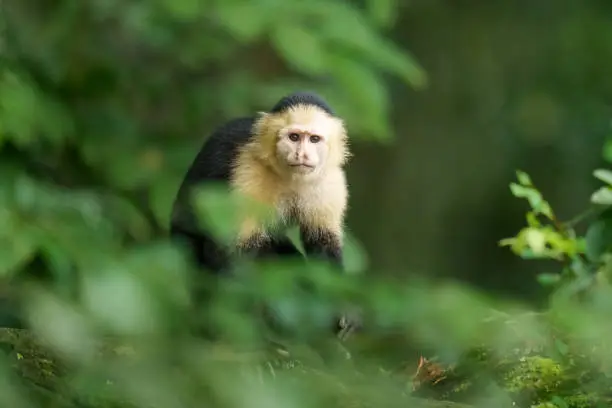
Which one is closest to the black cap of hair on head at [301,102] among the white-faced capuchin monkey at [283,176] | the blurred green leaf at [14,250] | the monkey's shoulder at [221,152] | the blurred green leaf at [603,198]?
the white-faced capuchin monkey at [283,176]

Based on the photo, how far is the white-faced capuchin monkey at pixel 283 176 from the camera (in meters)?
2.63

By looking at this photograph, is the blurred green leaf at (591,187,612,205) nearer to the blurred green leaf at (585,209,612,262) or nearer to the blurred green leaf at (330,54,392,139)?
the blurred green leaf at (585,209,612,262)

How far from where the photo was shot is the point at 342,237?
9.56 ft

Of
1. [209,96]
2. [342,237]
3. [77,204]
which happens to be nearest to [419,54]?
[209,96]

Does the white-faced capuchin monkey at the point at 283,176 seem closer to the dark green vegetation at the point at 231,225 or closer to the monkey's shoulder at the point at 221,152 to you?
the monkey's shoulder at the point at 221,152

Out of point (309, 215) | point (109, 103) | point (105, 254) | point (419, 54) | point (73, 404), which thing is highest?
point (419, 54)

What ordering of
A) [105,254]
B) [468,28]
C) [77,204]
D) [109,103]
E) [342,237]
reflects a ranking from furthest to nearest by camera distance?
[468,28], [109,103], [342,237], [77,204], [105,254]

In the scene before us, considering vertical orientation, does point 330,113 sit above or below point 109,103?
below

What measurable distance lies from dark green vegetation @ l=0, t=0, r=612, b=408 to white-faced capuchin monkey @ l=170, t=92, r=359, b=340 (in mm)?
185

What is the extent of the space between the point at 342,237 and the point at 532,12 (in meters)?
4.07

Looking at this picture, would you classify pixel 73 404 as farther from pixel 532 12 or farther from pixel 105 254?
pixel 532 12

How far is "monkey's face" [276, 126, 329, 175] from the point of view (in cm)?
262

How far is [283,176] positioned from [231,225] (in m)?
1.72

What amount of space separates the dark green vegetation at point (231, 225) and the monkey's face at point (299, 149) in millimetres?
251
